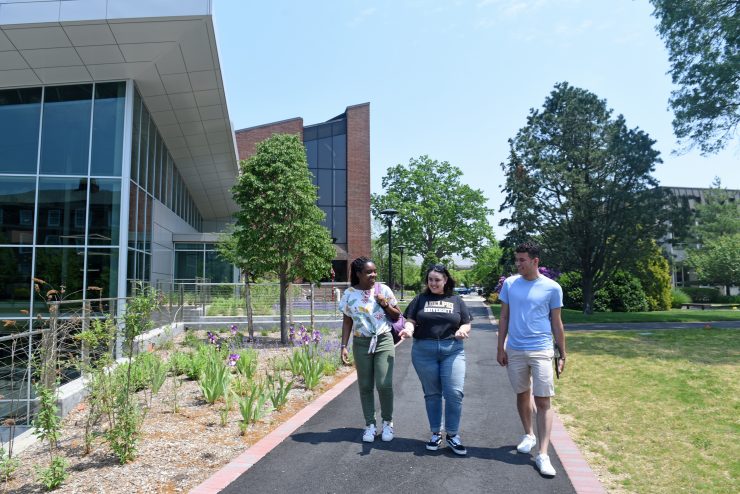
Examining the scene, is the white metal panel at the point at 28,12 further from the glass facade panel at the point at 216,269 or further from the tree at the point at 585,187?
the tree at the point at 585,187

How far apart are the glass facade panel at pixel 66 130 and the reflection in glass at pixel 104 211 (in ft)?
1.79

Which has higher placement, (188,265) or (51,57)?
(51,57)

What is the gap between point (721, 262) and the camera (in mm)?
44250

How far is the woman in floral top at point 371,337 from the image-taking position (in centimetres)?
484

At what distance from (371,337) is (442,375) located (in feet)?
2.36

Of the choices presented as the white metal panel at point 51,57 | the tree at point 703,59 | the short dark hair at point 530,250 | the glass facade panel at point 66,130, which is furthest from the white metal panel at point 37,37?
the tree at point 703,59

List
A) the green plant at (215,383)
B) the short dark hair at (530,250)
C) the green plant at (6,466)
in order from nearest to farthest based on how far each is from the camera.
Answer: the green plant at (6,466) < the short dark hair at (530,250) < the green plant at (215,383)

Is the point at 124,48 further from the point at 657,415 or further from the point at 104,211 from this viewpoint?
the point at 657,415

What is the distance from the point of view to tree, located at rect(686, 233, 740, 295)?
43844 millimetres

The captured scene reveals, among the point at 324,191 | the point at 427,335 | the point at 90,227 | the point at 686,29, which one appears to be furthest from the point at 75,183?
the point at 324,191

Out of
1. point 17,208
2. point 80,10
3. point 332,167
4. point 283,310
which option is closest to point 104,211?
point 17,208

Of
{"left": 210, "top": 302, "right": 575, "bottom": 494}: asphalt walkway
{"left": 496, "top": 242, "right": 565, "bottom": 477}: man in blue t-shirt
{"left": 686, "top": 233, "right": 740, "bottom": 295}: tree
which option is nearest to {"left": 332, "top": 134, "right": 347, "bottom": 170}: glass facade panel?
{"left": 686, "top": 233, "right": 740, "bottom": 295}: tree

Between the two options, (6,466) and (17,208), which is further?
(17,208)

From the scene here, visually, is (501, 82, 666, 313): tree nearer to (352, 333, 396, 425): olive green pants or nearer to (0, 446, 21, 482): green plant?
(352, 333, 396, 425): olive green pants
